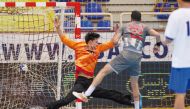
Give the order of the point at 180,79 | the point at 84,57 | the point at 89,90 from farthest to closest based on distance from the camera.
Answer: the point at 84,57
the point at 89,90
the point at 180,79

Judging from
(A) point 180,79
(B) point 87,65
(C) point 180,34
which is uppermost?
(C) point 180,34

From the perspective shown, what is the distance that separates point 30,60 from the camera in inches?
414

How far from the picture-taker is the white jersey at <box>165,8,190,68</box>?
6.21m

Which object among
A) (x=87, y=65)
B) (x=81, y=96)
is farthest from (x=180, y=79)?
(x=87, y=65)

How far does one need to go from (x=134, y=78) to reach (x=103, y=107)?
3.36m

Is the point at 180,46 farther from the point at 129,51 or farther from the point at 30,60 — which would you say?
the point at 30,60

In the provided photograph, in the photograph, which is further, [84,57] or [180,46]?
[84,57]

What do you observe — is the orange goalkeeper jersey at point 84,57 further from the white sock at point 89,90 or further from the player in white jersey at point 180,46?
the player in white jersey at point 180,46

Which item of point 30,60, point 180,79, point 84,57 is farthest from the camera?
point 30,60

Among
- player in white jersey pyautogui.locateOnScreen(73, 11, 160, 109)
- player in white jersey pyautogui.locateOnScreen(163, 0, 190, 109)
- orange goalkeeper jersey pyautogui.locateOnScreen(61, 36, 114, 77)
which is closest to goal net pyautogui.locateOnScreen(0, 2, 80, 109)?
orange goalkeeper jersey pyautogui.locateOnScreen(61, 36, 114, 77)

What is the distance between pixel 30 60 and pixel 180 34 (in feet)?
16.4

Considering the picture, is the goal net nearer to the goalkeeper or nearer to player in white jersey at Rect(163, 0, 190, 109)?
the goalkeeper

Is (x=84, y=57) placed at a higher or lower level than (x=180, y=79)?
lower

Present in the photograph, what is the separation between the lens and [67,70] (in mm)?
10438
